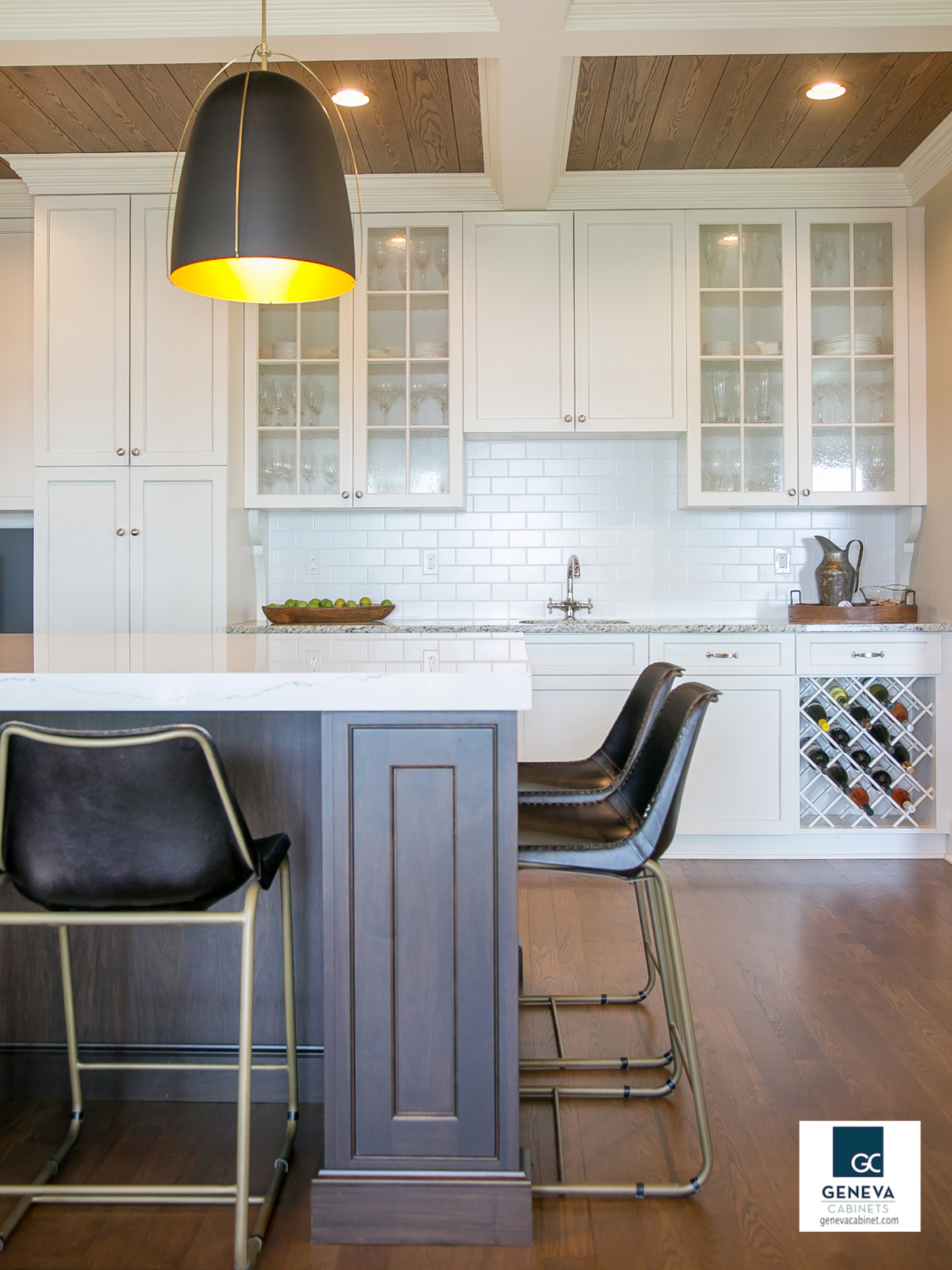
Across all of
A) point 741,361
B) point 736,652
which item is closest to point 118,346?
point 741,361

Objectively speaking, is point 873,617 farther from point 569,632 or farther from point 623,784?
point 623,784

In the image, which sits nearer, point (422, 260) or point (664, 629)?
point (664, 629)

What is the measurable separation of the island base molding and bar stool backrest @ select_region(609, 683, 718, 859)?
61 centimetres

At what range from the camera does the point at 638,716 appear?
2.21 meters

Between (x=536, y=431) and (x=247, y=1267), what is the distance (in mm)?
3259

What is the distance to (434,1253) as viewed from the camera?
157 cm

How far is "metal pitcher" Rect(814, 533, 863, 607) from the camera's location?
13.5 ft

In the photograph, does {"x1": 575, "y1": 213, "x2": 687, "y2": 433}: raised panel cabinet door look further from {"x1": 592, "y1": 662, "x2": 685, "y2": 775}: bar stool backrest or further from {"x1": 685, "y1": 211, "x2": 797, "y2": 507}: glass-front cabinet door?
{"x1": 592, "y1": 662, "x2": 685, "y2": 775}: bar stool backrest

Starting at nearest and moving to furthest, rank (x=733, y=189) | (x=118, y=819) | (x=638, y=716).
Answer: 1. (x=118, y=819)
2. (x=638, y=716)
3. (x=733, y=189)

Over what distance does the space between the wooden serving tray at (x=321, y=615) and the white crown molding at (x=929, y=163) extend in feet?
9.11

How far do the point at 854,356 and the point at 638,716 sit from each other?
262cm

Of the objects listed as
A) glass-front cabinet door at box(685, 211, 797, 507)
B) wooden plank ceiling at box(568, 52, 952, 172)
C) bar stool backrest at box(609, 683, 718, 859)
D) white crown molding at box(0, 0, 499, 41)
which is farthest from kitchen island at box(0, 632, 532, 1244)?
glass-front cabinet door at box(685, 211, 797, 507)

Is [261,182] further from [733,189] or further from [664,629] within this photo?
[733,189]

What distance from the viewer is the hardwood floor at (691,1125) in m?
1.57
